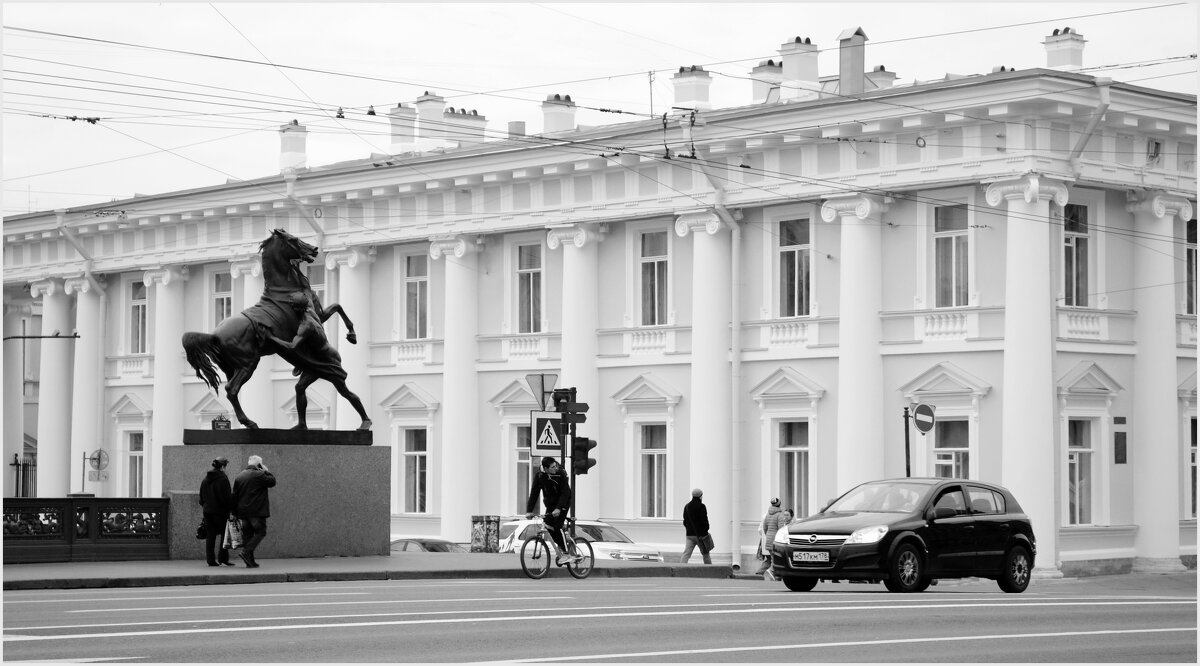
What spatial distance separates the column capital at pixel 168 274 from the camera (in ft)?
182

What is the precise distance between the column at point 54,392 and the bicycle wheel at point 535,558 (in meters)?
35.4

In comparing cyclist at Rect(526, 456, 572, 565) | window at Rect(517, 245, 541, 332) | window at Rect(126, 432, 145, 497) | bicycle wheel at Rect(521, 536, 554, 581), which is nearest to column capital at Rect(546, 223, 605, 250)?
window at Rect(517, 245, 541, 332)

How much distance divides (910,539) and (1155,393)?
16497 mm

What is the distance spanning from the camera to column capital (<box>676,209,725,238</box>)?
42031 millimetres

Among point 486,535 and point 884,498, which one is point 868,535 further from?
point 486,535

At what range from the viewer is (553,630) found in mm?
16047

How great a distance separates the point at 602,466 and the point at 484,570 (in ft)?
58.2

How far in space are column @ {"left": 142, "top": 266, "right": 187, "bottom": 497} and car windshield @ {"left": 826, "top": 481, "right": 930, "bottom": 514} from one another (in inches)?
1312

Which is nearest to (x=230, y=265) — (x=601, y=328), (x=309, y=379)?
(x=601, y=328)

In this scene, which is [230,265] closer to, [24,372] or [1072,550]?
[24,372]

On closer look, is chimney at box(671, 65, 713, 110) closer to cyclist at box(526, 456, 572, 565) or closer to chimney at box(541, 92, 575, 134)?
chimney at box(541, 92, 575, 134)

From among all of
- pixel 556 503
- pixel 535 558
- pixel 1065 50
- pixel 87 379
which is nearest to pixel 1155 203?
pixel 1065 50

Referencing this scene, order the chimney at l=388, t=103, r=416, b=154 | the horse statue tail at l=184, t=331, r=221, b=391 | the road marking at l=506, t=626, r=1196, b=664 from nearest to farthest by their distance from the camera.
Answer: the road marking at l=506, t=626, r=1196, b=664, the horse statue tail at l=184, t=331, r=221, b=391, the chimney at l=388, t=103, r=416, b=154

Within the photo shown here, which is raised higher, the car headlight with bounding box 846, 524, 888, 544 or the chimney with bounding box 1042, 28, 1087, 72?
the chimney with bounding box 1042, 28, 1087, 72
